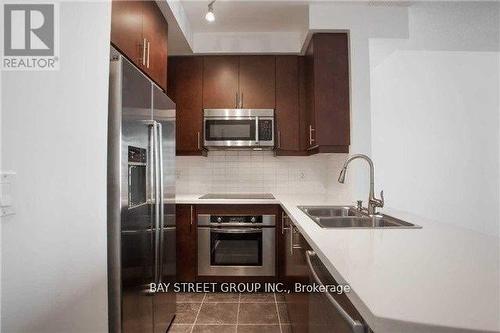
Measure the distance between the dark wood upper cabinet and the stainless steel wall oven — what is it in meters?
0.84

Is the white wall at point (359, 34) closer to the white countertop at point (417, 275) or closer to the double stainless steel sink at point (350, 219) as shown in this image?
the double stainless steel sink at point (350, 219)

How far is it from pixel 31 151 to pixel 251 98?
211 cm

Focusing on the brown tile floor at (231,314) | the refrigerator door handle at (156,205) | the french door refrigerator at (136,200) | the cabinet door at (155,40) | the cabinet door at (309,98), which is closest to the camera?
the french door refrigerator at (136,200)

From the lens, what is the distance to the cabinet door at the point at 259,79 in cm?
295

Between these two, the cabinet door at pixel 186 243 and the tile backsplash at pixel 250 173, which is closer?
the cabinet door at pixel 186 243

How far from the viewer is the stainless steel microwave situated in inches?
112

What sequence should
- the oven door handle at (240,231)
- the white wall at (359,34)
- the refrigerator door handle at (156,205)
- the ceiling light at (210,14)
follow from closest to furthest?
1. the refrigerator door handle at (156,205)
2. the ceiling light at (210,14)
3. the white wall at (359,34)
4. the oven door handle at (240,231)

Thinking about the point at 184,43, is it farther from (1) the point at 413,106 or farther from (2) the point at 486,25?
(2) the point at 486,25

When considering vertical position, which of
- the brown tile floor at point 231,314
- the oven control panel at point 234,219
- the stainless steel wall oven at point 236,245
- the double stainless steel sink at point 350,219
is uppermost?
the double stainless steel sink at point 350,219

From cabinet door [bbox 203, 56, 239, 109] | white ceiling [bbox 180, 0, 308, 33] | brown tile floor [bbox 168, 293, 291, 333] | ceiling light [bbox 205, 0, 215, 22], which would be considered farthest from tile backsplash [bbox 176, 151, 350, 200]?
ceiling light [bbox 205, 0, 215, 22]

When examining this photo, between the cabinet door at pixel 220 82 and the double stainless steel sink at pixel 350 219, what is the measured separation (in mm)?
1483

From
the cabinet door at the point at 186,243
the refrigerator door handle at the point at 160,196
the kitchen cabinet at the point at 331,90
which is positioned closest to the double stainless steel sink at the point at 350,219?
the kitchen cabinet at the point at 331,90

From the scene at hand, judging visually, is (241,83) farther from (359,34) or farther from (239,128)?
(359,34)

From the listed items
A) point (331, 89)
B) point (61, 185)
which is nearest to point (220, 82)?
point (331, 89)
